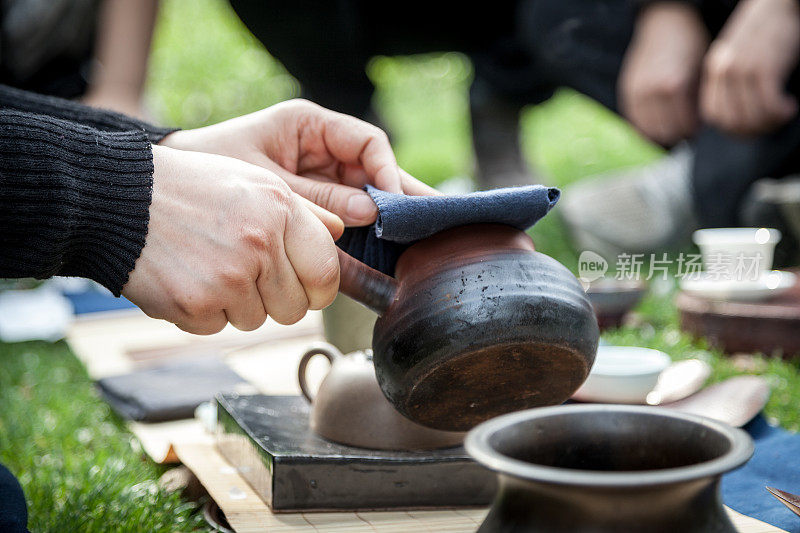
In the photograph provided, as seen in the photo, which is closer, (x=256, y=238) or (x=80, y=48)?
(x=256, y=238)

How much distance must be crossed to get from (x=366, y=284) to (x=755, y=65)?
1614 mm

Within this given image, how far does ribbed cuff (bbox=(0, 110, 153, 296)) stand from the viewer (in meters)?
0.87

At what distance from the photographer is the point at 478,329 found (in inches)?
31.5

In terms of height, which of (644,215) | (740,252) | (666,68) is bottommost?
(644,215)

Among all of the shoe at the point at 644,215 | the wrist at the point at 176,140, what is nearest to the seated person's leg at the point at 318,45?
the shoe at the point at 644,215

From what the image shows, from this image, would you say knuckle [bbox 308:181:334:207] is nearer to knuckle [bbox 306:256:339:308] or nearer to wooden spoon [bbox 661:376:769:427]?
knuckle [bbox 306:256:339:308]

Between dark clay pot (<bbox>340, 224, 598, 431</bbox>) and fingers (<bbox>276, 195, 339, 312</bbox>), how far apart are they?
45 millimetres

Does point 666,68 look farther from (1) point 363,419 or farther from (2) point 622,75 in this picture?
(1) point 363,419

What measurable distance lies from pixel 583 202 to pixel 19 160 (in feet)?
8.69

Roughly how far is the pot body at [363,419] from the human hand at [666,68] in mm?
1676

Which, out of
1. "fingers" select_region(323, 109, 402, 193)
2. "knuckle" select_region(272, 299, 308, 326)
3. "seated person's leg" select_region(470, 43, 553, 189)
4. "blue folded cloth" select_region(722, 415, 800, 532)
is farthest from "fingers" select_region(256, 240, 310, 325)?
"seated person's leg" select_region(470, 43, 553, 189)

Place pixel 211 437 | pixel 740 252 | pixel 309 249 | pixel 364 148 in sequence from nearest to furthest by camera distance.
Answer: pixel 309 249 < pixel 364 148 < pixel 211 437 < pixel 740 252

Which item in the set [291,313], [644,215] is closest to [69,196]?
[291,313]

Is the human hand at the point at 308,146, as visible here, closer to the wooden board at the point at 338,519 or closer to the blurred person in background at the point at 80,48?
the wooden board at the point at 338,519
